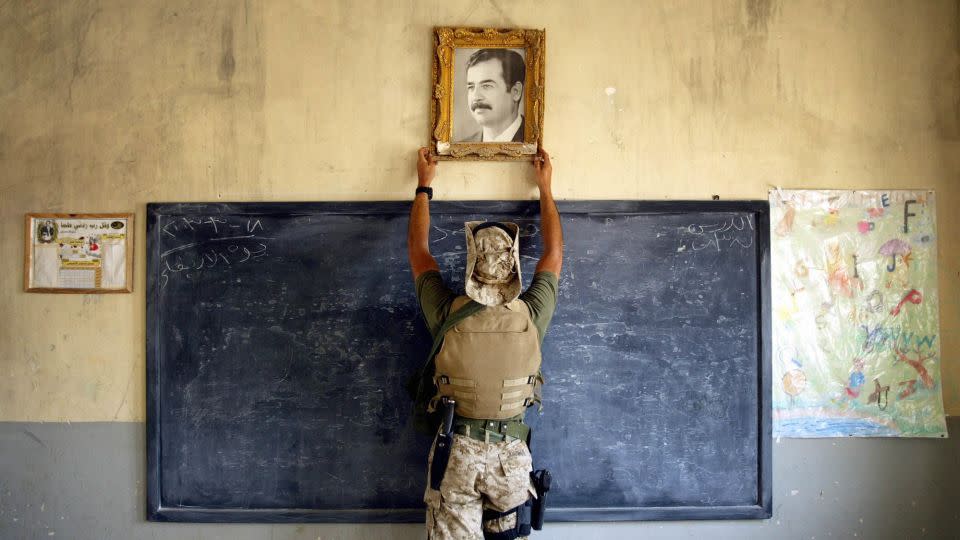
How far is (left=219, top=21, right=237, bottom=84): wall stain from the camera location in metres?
2.52

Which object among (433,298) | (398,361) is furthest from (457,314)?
(398,361)

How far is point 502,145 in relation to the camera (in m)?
2.47

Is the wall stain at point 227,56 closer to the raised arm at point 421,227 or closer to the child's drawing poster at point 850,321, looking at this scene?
the raised arm at point 421,227

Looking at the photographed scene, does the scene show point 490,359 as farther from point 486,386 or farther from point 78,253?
point 78,253

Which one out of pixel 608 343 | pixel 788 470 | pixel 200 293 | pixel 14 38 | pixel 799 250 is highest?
pixel 14 38

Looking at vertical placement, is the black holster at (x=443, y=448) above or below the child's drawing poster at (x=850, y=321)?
below

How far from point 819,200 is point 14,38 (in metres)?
3.69

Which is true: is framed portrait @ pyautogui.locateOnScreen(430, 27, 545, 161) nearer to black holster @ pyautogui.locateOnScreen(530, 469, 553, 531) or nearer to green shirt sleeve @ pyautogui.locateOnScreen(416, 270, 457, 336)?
green shirt sleeve @ pyautogui.locateOnScreen(416, 270, 457, 336)

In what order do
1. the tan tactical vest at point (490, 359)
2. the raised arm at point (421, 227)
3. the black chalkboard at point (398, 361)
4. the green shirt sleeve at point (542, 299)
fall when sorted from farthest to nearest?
the black chalkboard at point (398, 361), the raised arm at point (421, 227), the green shirt sleeve at point (542, 299), the tan tactical vest at point (490, 359)

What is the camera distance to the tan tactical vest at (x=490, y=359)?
79.4 inches

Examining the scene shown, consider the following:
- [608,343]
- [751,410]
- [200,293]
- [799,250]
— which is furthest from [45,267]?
[799,250]

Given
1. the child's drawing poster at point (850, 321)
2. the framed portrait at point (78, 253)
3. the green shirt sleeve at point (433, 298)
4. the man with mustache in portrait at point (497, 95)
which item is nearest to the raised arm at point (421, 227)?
the green shirt sleeve at point (433, 298)

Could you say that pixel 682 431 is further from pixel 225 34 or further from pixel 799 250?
pixel 225 34

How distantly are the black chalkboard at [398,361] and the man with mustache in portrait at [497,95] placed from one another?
0.34m
